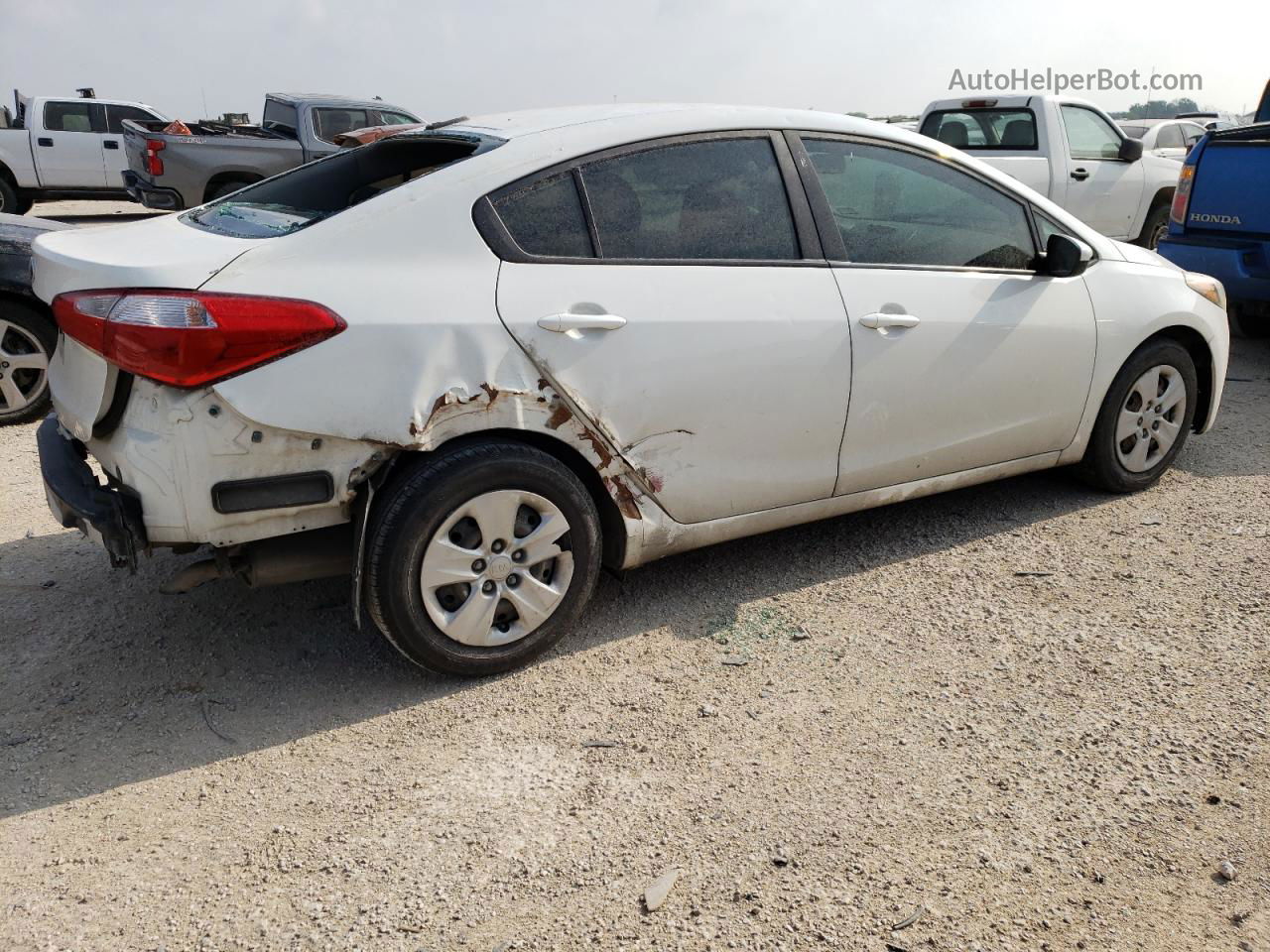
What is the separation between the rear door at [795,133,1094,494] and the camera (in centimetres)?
374

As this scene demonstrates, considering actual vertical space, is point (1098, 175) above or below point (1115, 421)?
above

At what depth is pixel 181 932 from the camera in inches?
92.5

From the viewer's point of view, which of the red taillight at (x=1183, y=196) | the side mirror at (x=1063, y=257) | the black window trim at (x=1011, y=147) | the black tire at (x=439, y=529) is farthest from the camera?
the black window trim at (x=1011, y=147)

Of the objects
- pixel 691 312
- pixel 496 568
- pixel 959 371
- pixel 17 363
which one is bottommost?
pixel 17 363

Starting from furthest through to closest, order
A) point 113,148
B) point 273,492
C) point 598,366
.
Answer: point 113,148
point 598,366
point 273,492

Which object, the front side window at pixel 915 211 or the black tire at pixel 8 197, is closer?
the front side window at pixel 915 211

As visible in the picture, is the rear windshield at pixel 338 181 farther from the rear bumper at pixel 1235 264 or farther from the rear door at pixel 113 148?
the rear door at pixel 113 148

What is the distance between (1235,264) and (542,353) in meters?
5.60

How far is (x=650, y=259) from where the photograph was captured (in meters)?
3.36

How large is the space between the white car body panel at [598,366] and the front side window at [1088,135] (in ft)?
21.8

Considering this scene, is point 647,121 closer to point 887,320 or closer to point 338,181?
point 887,320

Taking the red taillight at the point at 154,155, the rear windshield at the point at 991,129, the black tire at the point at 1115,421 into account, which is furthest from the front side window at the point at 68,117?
the black tire at the point at 1115,421

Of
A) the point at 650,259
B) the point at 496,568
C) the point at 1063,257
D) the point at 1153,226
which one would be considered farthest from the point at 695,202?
the point at 1153,226

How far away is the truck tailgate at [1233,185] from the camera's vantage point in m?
6.85
